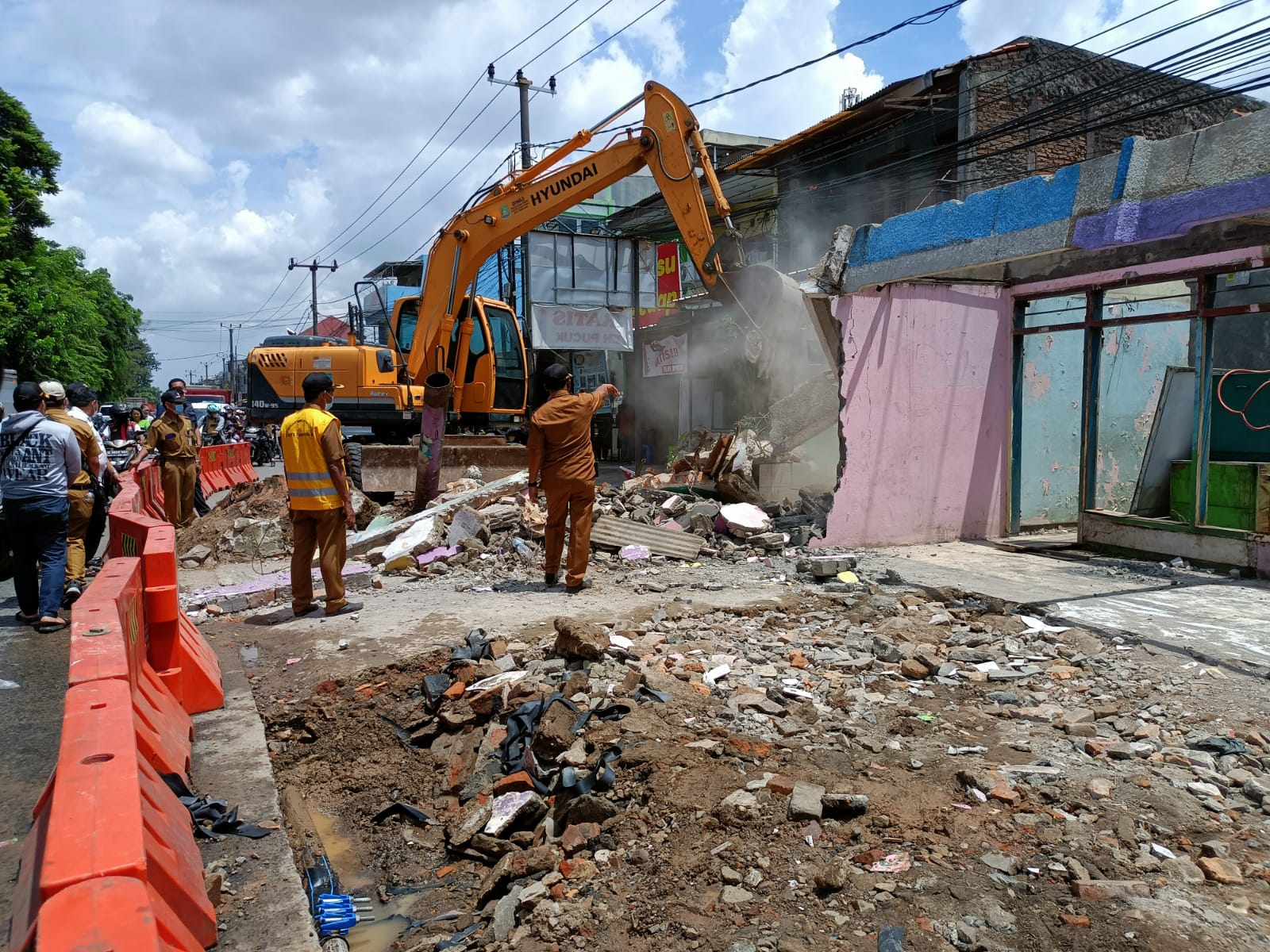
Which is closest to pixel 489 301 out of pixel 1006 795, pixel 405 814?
pixel 405 814

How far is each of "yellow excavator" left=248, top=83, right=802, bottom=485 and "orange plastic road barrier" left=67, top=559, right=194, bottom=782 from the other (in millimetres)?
6616

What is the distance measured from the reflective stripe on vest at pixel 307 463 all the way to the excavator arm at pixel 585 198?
4.96 metres

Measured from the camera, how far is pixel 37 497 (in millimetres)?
5957

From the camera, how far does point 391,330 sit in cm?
1265

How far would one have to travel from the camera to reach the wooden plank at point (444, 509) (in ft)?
28.3

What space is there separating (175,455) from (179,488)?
1.53 feet

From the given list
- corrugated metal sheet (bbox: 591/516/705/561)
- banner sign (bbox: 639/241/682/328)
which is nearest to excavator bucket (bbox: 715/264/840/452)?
corrugated metal sheet (bbox: 591/516/705/561)

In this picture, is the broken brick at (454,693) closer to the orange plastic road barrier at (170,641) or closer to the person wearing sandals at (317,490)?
the orange plastic road barrier at (170,641)

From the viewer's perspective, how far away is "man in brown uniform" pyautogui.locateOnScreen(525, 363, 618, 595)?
22.3 feet

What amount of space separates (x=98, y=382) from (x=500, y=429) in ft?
72.0

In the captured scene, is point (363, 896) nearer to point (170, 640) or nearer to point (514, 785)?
point (514, 785)

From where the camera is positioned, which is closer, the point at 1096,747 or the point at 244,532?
the point at 1096,747

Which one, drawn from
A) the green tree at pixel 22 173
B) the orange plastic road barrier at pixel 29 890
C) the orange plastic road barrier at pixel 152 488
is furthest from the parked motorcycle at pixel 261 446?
the orange plastic road barrier at pixel 29 890

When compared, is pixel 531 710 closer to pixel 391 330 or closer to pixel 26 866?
pixel 26 866
